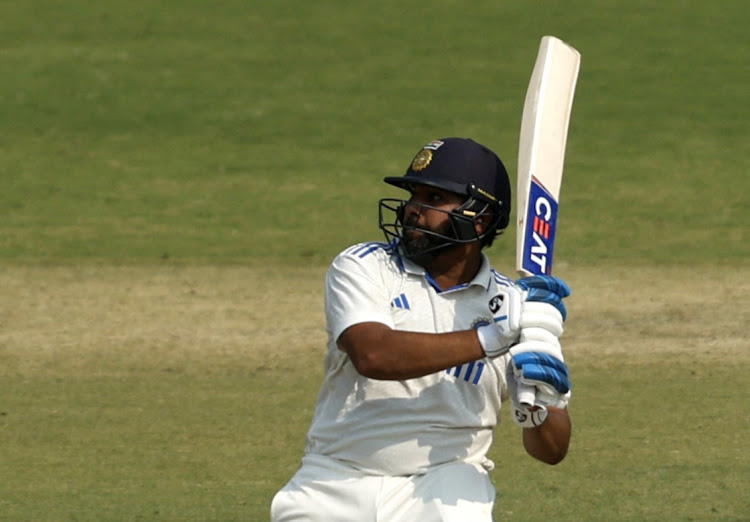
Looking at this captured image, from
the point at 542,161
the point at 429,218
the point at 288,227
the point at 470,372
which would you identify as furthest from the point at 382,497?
the point at 288,227

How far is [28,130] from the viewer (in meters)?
13.3

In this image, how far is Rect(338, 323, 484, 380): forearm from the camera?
3502 millimetres

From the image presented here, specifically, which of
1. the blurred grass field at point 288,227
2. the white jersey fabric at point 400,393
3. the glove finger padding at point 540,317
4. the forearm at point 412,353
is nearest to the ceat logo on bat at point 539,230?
the white jersey fabric at point 400,393

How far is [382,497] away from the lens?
147 inches

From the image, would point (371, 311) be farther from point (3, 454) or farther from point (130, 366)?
point (130, 366)

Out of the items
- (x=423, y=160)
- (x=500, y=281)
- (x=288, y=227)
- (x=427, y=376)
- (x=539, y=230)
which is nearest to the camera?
(x=427, y=376)

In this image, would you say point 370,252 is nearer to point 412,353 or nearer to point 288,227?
point 412,353

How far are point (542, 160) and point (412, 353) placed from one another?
0.95 metres

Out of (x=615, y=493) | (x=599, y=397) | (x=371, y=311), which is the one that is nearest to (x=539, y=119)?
(x=371, y=311)

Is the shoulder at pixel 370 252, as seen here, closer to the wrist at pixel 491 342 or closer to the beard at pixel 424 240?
the beard at pixel 424 240

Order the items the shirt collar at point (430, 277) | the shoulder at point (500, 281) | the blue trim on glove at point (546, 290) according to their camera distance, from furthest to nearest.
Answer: the shoulder at point (500, 281)
the shirt collar at point (430, 277)
the blue trim on glove at point (546, 290)

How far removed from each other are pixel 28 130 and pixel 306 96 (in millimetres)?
2686

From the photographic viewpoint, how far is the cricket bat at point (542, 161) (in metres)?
4.12

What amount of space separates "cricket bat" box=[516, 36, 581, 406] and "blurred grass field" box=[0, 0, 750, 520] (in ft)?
5.38
